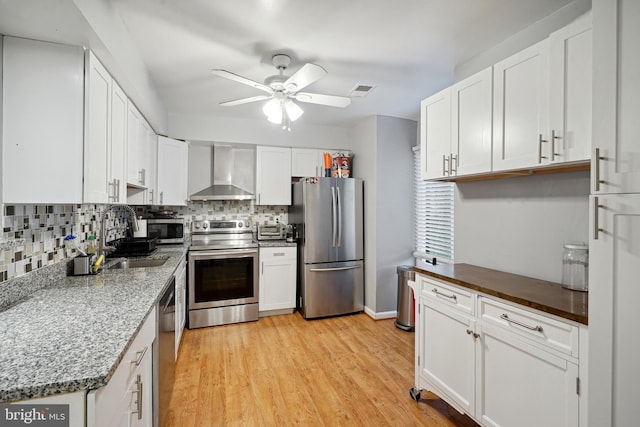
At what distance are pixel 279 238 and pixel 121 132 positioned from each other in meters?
2.37

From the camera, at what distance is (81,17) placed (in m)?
1.28

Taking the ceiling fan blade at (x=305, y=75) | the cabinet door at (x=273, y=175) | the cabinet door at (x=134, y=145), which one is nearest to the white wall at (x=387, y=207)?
the cabinet door at (x=273, y=175)

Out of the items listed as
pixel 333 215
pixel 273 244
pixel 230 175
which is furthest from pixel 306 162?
pixel 273 244

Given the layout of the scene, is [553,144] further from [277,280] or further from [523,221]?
[277,280]

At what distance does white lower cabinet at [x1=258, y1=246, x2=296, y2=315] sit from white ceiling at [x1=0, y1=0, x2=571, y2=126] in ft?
6.24

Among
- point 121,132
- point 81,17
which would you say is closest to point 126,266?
point 121,132

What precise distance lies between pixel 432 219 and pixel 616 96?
252 cm

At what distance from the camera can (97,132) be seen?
1.60 m

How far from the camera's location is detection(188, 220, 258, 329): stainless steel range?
10.7 ft

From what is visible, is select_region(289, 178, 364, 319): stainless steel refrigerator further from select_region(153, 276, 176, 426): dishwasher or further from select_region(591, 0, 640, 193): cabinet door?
select_region(591, 0, 640, 193): cabinet door

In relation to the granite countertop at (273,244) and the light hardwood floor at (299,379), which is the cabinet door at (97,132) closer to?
the light hardwood floor at (299,379)

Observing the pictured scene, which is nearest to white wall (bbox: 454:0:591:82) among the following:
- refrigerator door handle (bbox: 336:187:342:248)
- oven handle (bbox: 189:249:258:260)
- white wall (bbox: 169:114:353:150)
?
refrigerator door handle (bbox: 336:187:342:248)

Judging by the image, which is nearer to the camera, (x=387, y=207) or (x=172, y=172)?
(x=172, y=172)

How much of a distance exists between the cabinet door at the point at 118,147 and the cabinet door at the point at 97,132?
0.16ft
